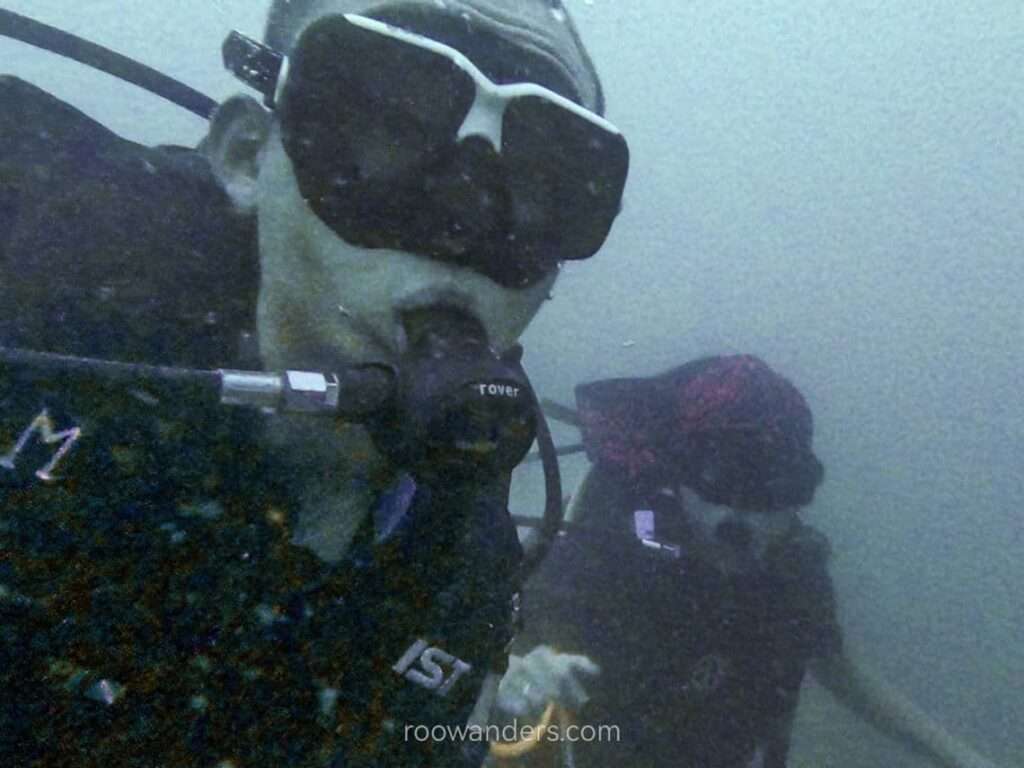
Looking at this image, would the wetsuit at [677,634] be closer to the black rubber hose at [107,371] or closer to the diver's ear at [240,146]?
the diver's ear at [240,146]

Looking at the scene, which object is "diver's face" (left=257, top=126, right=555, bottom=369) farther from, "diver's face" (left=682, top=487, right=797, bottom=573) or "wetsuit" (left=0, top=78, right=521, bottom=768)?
"diver's face" (left=682, top=487, right=797, bottom=573)

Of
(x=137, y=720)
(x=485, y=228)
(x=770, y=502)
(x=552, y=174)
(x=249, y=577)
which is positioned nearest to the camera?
(x=137, y=720)

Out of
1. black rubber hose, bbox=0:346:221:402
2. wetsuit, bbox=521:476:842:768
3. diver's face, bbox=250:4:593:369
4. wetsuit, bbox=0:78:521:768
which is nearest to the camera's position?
black rubber hose, bbox=0:346:221:402

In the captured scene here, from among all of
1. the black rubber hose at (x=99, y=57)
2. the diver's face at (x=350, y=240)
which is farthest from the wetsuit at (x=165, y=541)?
the black rubber hose at (x=99, y=57)

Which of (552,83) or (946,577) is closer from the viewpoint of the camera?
(552,83)

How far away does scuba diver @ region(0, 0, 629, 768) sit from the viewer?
154cm

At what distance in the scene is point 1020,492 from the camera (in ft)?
114

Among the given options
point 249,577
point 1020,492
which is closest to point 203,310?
point 249,577

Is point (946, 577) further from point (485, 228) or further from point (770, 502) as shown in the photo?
point (485, 228)

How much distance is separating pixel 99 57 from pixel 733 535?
3822mm

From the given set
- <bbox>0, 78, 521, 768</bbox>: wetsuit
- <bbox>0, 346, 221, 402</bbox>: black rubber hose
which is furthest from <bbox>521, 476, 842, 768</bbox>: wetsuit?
<bbox>0, 346, 221, 402</bbox>: black rubber hose

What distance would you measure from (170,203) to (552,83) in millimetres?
979

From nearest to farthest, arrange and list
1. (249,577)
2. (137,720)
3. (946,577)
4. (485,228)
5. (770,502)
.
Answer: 1. (137,720)
2. (249,577)
3. (485,228)
4. (770,502)
5. (946,577)

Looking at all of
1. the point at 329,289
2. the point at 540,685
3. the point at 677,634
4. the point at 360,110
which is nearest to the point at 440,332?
the point at 329,289
